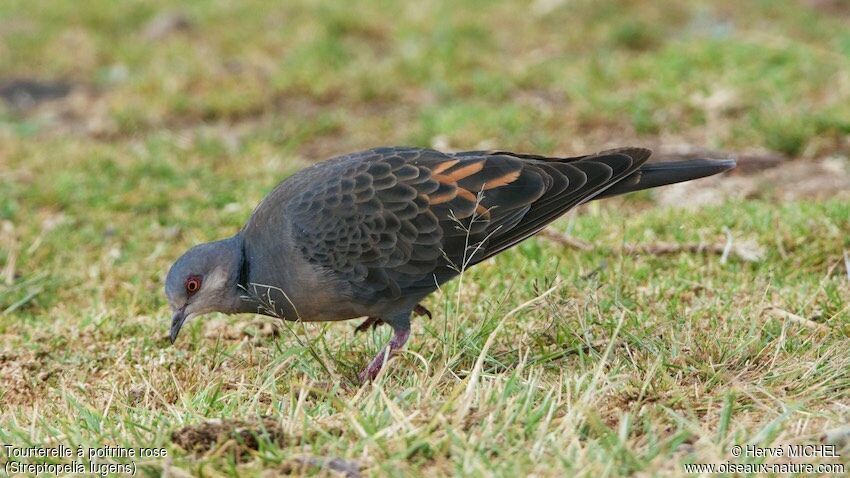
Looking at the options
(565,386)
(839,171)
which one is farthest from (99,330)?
(839,171)

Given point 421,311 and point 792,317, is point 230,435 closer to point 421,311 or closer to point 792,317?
point 421,311

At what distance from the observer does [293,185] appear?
462 centimetres

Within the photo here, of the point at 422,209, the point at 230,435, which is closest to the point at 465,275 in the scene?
the point at 422,209

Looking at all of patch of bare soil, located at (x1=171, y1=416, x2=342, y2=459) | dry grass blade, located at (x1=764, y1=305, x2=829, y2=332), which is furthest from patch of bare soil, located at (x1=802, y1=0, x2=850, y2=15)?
patch of bare soil, located at (x1=171, y1=416, x2=342, y2=459)

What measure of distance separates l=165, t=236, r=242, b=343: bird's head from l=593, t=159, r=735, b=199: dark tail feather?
152 centimetres

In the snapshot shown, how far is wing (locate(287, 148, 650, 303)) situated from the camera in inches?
174

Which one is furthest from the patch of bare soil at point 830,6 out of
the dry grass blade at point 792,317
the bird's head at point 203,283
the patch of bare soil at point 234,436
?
the patch of bare soil at point 234,436

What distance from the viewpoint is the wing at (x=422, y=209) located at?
441 centimetres

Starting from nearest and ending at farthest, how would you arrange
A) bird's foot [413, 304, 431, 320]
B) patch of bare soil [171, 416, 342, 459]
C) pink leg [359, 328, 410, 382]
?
patch of bare soil [171, 416, 342, 459], pink leg [359, 328, 410, 382], bird's foot [413, 304, 431, 320]

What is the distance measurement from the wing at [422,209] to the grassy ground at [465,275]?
0.26m

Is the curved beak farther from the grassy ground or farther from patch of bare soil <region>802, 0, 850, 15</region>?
patch of bare soil <region>802, 0, 850, 15</region>

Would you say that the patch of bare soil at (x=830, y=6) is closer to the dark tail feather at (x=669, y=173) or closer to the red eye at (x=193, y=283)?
the dark tail feather at (x=669, y=173)

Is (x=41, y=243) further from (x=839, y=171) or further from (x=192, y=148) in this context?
(x=839, y=171)

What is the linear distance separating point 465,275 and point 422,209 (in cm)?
94
